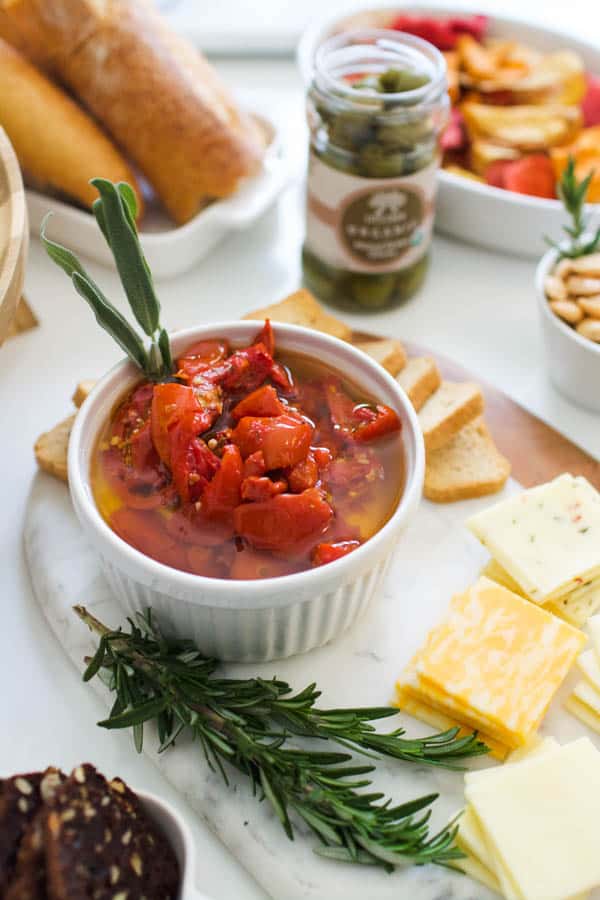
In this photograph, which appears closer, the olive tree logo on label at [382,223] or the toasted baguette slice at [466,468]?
the toasted baguette slice at [466,468]

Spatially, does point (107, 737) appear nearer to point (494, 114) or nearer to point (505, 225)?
point (505, 225)

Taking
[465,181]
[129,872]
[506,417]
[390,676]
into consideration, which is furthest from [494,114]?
[129,872]

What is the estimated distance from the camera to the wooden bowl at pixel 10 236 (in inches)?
50.3

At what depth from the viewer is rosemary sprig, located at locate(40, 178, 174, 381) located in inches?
46.8

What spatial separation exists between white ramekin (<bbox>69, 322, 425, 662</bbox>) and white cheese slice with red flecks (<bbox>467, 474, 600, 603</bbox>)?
0.18 meters

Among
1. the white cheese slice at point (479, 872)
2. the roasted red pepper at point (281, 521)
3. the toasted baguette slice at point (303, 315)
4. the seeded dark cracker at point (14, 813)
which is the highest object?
the roasted red pepper at point (281, 521)

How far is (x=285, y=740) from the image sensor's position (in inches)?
46.2

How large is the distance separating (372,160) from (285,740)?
96cm

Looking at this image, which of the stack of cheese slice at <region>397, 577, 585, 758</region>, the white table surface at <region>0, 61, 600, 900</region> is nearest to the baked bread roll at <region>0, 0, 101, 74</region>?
the white table surface at <region>0, 61, 600, 900</region>

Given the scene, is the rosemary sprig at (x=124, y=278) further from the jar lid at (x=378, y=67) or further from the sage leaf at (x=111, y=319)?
the jar lid at (x=378, y=67)

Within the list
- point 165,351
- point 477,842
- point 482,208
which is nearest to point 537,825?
point 477,842

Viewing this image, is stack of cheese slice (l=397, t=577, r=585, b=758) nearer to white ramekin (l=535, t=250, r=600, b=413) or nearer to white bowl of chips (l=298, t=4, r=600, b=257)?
white ramekin (l=535, t=250, r=600, b=413)

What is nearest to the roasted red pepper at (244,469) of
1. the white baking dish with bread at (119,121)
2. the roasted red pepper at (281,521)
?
the roasted red pepper at (281,521)

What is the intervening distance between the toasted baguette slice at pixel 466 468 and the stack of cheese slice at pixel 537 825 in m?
0.46
